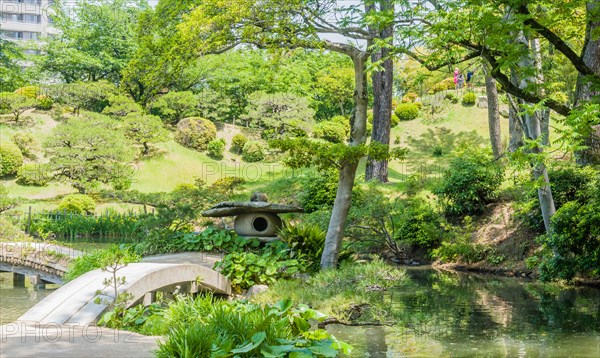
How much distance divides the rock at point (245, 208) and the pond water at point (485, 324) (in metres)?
2.55

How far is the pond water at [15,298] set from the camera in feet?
31.9

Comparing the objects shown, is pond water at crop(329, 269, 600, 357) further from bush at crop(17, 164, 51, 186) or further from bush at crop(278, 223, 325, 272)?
bush at crop(17, 164, 51, 186)

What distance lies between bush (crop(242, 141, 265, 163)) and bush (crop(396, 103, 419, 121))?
Answer: 665cm

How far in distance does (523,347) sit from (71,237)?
46.8 ft

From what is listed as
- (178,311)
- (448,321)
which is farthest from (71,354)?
(448,321)

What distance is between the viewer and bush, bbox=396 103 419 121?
30312mm

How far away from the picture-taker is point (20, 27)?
198 ft

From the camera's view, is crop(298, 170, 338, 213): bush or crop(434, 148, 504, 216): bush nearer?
crop(434, 148, 504, 216): bush

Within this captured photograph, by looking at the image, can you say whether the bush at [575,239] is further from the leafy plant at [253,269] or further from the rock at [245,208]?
the rock at [245,208]

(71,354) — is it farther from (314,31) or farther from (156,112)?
(156,112)

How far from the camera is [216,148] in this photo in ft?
96.4

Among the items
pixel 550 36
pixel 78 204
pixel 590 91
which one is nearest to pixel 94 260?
pixel 550 36

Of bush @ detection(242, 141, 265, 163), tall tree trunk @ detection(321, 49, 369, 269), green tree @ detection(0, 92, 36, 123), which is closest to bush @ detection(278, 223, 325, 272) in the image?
tall tree trunk @ detection(321, 49, 369, 269)

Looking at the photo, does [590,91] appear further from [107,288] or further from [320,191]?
[320,191]
